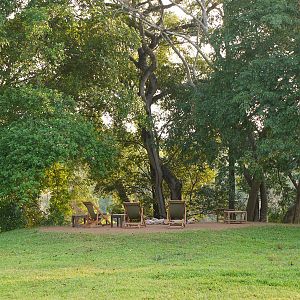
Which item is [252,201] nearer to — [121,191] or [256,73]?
[121,191]

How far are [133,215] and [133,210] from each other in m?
0.42

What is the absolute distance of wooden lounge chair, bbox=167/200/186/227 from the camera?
1556 cm

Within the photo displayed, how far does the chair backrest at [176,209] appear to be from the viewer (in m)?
15.5

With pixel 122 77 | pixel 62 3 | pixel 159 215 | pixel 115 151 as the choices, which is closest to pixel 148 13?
pixel 122 77

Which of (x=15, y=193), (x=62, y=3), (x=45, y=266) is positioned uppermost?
(x=62, y=3)

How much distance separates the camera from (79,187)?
83.7ft

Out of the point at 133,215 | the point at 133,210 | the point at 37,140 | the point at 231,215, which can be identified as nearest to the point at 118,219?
the point at 133,215

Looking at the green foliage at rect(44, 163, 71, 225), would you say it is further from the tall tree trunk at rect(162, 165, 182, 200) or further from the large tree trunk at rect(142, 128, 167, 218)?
the tall tree trunk at rect(162, 165, 182, 200)

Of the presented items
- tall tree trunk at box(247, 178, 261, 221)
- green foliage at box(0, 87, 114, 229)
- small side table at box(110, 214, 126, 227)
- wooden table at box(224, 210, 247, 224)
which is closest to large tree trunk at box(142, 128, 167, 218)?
tall tree trunk at box(247, 178, 261, 221)

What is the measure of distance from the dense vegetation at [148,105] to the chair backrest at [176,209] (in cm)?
218

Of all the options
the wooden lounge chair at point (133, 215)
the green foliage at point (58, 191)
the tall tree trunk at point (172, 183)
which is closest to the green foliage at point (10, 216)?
the green foliage at point (58, 191)

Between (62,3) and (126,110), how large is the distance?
12.7ft

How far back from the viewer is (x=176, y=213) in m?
16.1

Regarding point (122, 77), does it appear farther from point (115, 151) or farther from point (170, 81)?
point (115, 151)
